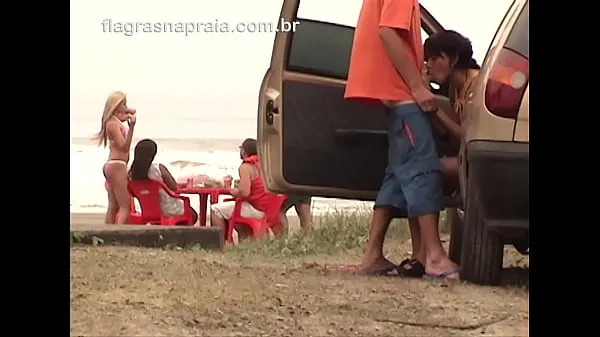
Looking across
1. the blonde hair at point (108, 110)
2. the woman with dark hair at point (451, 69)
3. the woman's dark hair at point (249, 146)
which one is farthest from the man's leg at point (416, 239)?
the blonde hair at point (108, 110)

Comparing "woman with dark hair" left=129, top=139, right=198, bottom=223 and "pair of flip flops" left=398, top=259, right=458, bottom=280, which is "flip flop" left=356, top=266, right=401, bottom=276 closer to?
"pair of flip flops" left=398, top=259, right=458, bottom=280

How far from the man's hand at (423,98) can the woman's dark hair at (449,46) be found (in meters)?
0.13

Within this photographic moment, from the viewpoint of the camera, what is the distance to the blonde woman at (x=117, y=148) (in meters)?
3.55

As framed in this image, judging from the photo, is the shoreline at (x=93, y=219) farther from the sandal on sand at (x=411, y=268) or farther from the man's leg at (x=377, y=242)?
the sandal on sand at (x=411, y=268)

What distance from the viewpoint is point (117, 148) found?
3648 mm

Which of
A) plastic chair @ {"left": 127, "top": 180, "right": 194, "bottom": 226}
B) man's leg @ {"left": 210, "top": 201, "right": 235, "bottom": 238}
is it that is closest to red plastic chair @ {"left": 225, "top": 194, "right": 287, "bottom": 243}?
man's leg @ {"left": 210, "top": 201, "right": 235, "bottom": 238}

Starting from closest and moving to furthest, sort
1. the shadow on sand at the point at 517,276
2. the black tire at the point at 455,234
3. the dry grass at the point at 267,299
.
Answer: the dry grass at the point at 267,299 → the shadow on sand at the point at 517,276 → the black tire at the point at 455,234

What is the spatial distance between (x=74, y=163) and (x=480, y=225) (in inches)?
47.9

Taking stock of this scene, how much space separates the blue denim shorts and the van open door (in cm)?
9

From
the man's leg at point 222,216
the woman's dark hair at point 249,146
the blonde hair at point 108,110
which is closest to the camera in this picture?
the blonde hair at point 108,110
